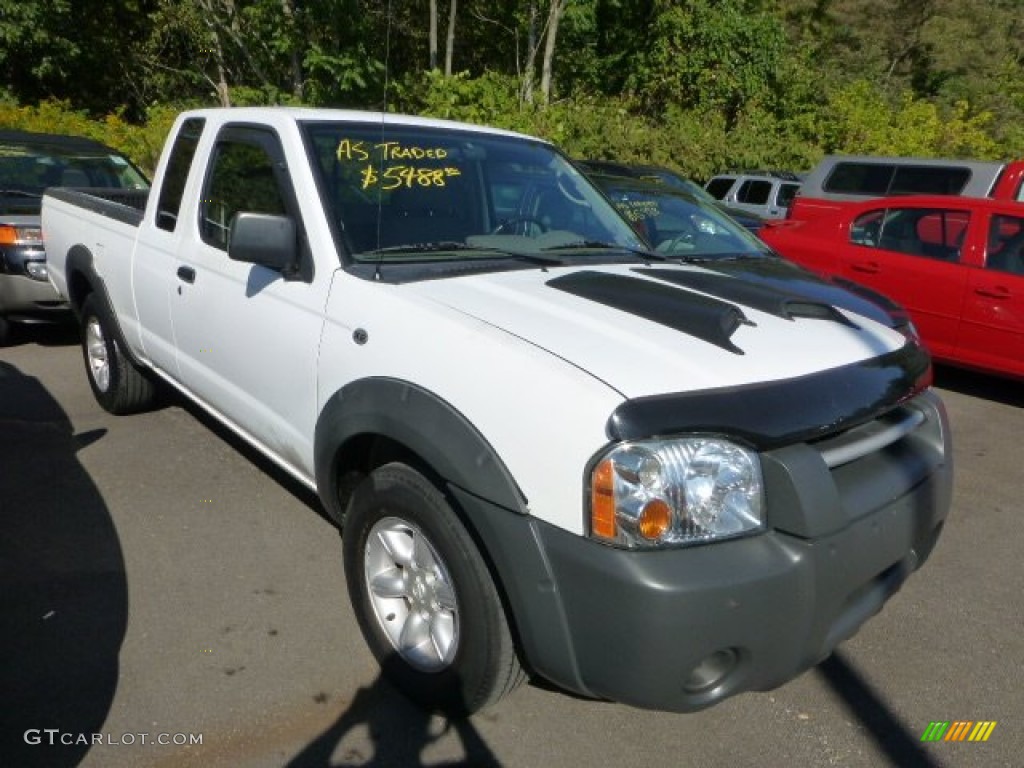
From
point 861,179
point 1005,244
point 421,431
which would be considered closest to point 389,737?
point 421,431

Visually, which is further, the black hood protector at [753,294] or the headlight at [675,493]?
the black hood protector at [753,294]

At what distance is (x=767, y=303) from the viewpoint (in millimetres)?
2873

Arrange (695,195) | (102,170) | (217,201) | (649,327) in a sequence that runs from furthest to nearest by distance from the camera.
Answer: (102,170) → (695,195) → (217,201) → (649,327)

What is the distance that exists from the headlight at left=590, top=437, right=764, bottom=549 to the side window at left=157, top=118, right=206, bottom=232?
9.63 ft

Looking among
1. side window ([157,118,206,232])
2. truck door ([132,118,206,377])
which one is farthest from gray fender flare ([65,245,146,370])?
side window ([157,118,206,232])

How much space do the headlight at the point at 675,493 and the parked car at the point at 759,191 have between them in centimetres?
1367

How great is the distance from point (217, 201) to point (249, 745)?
7.78 ft

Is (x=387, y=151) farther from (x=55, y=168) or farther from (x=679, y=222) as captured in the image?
(x=55, y=168)

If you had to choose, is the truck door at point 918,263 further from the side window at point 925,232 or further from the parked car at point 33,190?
the parked car at point 33,190

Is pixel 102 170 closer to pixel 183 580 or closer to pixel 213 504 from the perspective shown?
pixel 213 504

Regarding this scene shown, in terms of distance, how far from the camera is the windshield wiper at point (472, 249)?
3170 millimetres

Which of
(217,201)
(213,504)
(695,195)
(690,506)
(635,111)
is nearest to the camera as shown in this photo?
(690,506)

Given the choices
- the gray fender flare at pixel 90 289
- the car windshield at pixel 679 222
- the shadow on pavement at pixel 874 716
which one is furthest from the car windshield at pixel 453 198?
the gray fender flare at pixel 90 289

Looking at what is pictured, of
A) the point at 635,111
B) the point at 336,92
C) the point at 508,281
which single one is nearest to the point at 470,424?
the point at 508,281
